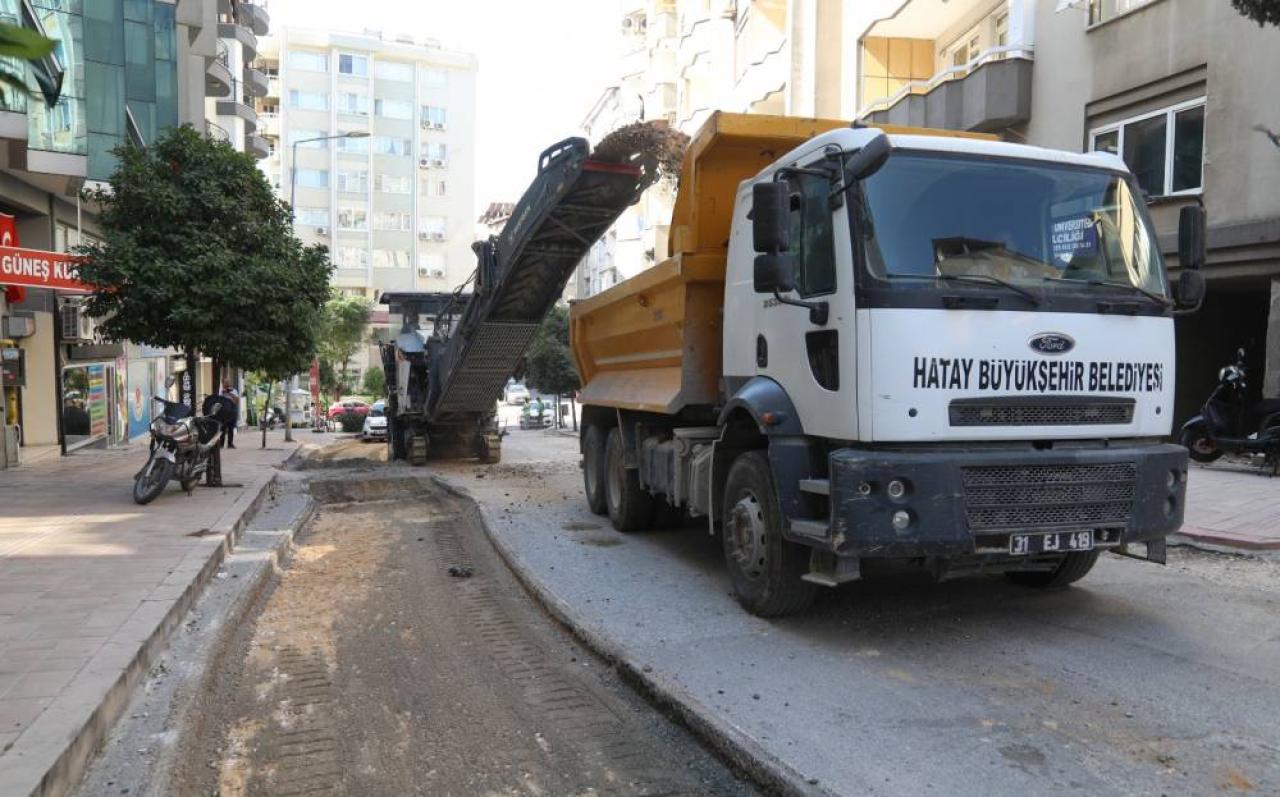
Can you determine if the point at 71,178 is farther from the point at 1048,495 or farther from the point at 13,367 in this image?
the point at 1048,495

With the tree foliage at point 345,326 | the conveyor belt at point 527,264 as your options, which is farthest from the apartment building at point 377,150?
the conveyor belt at point 527,264

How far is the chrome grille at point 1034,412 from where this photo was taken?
4.86 meters

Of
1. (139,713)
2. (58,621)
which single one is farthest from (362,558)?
(139,713)

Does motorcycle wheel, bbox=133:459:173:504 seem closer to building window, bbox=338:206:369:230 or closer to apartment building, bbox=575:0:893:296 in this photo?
apartment building, bbox=575:0:893:296

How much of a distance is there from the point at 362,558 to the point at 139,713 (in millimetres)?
4128

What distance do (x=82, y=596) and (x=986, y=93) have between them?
1470 cm

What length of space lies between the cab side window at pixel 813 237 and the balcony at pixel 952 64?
8.60 m

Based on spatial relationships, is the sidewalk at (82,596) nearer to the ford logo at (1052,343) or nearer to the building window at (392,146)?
the ford logo at (1052,343)

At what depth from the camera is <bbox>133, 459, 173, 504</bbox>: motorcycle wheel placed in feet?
34.3

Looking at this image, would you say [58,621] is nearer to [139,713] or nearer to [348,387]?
[139,713]

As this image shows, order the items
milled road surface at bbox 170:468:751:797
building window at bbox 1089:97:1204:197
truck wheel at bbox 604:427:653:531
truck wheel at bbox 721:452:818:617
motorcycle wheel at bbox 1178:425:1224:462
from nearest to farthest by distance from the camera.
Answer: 1. milled road surface at bbox 170:468:751:797
2. truck wheel at bbox 721:452:818:617
3. truck wheel at bbox 604:427:653:531
4. motorcycle wheel at bbox 1178:425:1224:462
5. building window at bbox 1089:97:1204:197

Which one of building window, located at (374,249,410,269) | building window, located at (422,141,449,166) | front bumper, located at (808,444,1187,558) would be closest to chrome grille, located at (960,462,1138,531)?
front bumper, located at (808,444,1187,558)

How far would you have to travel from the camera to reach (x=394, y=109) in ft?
201

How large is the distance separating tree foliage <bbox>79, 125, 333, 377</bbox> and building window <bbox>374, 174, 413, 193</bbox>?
5139 cm
